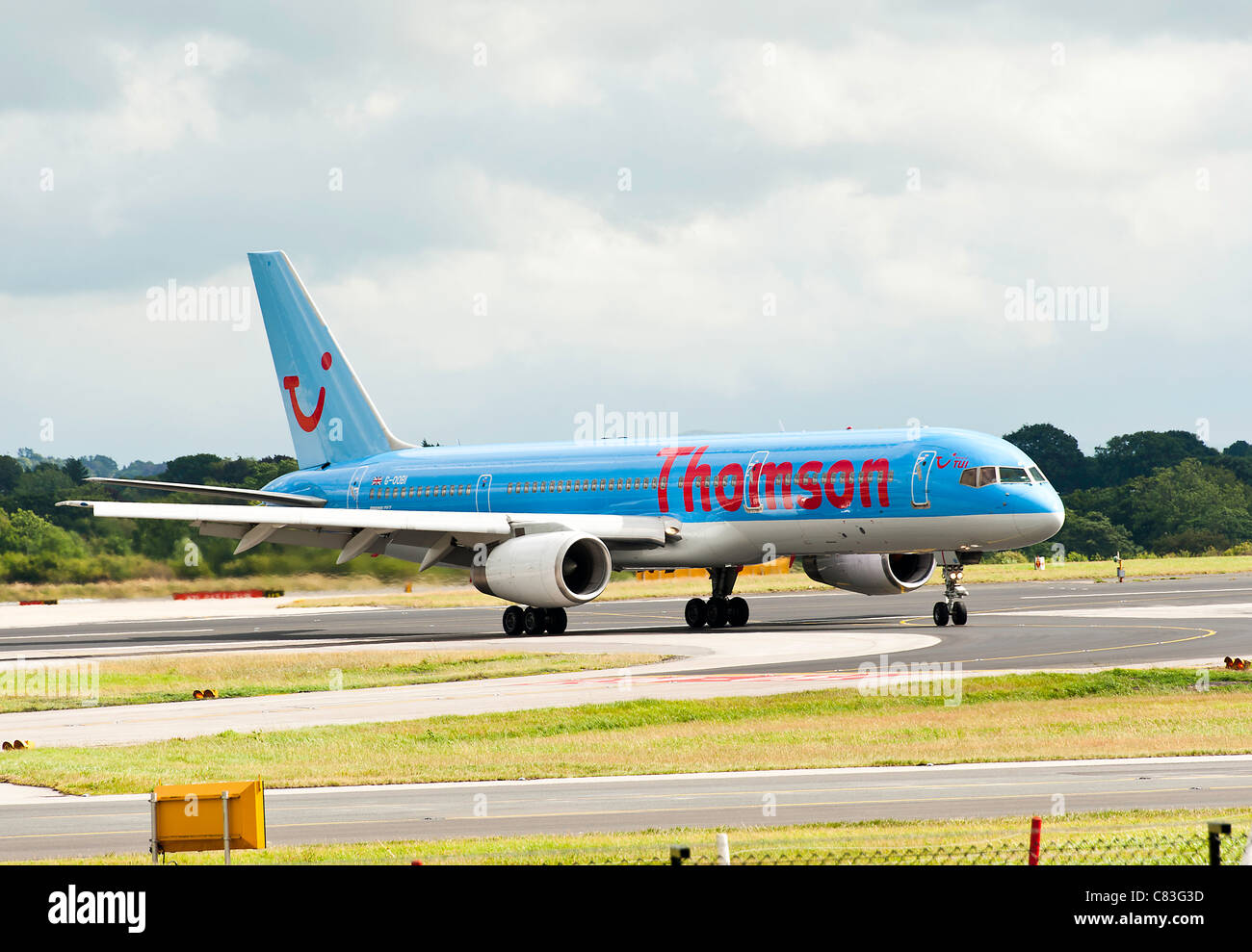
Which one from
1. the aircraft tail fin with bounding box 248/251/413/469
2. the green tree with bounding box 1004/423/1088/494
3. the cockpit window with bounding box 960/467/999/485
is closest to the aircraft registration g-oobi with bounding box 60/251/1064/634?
the cockpit window with bounding box 960/467/999/485

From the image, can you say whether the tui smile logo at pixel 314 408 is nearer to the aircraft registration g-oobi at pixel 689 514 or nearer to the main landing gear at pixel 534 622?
the aircraft registration g-oobi at pixel 689 514

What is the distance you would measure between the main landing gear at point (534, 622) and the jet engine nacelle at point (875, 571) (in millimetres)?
8049

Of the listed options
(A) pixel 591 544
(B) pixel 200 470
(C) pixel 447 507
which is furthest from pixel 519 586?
(B) pixel 200 470

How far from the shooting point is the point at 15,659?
45.0 meters

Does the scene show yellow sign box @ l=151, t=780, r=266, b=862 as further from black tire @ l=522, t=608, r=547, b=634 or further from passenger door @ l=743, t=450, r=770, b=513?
black tire @ l=522, t=608, r=547, b=634

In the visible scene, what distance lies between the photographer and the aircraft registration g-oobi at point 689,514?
147 feet

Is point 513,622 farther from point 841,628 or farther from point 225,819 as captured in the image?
point 225,819

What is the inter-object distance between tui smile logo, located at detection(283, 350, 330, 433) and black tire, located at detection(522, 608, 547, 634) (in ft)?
52.9

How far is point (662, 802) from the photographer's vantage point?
2017cm

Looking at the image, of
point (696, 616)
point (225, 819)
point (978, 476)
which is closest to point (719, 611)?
point (696, 616)

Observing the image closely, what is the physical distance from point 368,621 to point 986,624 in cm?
2381

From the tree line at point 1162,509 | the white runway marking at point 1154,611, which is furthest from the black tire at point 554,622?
the tree line at point 1162,509

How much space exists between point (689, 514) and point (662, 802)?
28790 millimetres
